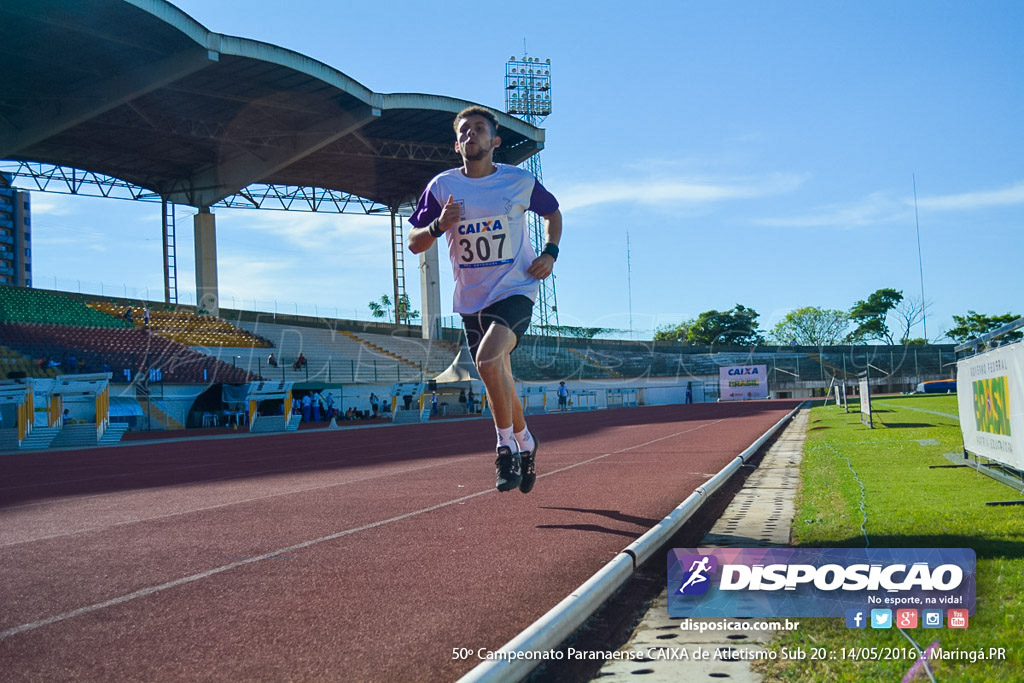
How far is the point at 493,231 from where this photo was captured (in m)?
5.21

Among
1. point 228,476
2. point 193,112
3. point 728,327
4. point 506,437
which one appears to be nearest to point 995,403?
point 506,437

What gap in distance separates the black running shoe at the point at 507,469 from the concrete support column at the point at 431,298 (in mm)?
41298

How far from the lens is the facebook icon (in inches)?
112

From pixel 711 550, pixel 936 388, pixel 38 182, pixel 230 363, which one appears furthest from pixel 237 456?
pixel 936 388

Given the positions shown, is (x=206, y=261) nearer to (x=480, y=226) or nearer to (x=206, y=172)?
(x=206, y=172)

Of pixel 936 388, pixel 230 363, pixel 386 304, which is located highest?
pixel 386 304

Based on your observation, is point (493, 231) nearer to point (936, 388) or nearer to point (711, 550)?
point (711, 550)

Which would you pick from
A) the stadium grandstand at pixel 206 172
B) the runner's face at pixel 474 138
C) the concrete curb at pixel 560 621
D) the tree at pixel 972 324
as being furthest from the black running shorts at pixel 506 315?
the tree at pixel 972 324

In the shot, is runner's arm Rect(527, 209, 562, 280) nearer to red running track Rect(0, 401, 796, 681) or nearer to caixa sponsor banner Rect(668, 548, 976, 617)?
red running track Rect(0, 401, 796, 681)

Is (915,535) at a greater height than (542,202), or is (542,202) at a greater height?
(542,202)

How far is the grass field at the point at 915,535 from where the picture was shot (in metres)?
2.47

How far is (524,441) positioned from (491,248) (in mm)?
1370

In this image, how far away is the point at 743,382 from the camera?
186 ft

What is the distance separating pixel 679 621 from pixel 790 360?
239 feet
